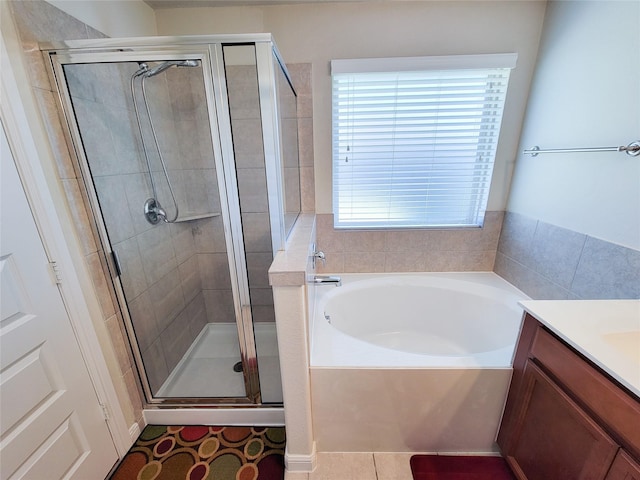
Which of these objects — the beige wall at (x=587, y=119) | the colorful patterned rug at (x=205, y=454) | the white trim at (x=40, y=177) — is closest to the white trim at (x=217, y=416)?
the colorful patterned rug at (x=205, y=454)

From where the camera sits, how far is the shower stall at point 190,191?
1.05 meters

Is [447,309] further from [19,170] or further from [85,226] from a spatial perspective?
[19,170]

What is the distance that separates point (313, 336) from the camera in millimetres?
1391

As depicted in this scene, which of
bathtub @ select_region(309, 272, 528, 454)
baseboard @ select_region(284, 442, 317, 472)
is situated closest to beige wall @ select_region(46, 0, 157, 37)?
bathtub @ select_region(309, 272, 528, 454)

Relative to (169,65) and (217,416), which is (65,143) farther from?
(217,416)

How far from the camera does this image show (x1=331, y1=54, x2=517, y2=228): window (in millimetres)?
1681

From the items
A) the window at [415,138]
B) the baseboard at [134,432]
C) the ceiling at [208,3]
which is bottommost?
the baseboard at [134,432]

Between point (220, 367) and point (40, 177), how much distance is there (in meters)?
1.37

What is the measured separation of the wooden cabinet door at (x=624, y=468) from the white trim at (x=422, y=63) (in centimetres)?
188

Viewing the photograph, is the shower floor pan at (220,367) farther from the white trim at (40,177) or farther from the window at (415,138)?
the window at (415,138)

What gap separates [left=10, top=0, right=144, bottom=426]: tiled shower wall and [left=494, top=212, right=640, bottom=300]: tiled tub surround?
7.49 ft

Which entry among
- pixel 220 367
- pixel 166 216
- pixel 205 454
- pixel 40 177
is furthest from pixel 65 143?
pixel 205 454

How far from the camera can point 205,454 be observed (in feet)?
4.48

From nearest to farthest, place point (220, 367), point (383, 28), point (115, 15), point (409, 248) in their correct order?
1. point (115, 15)
2. point (383, 28)
3. point (220, 367)
4. point (409, 248)
